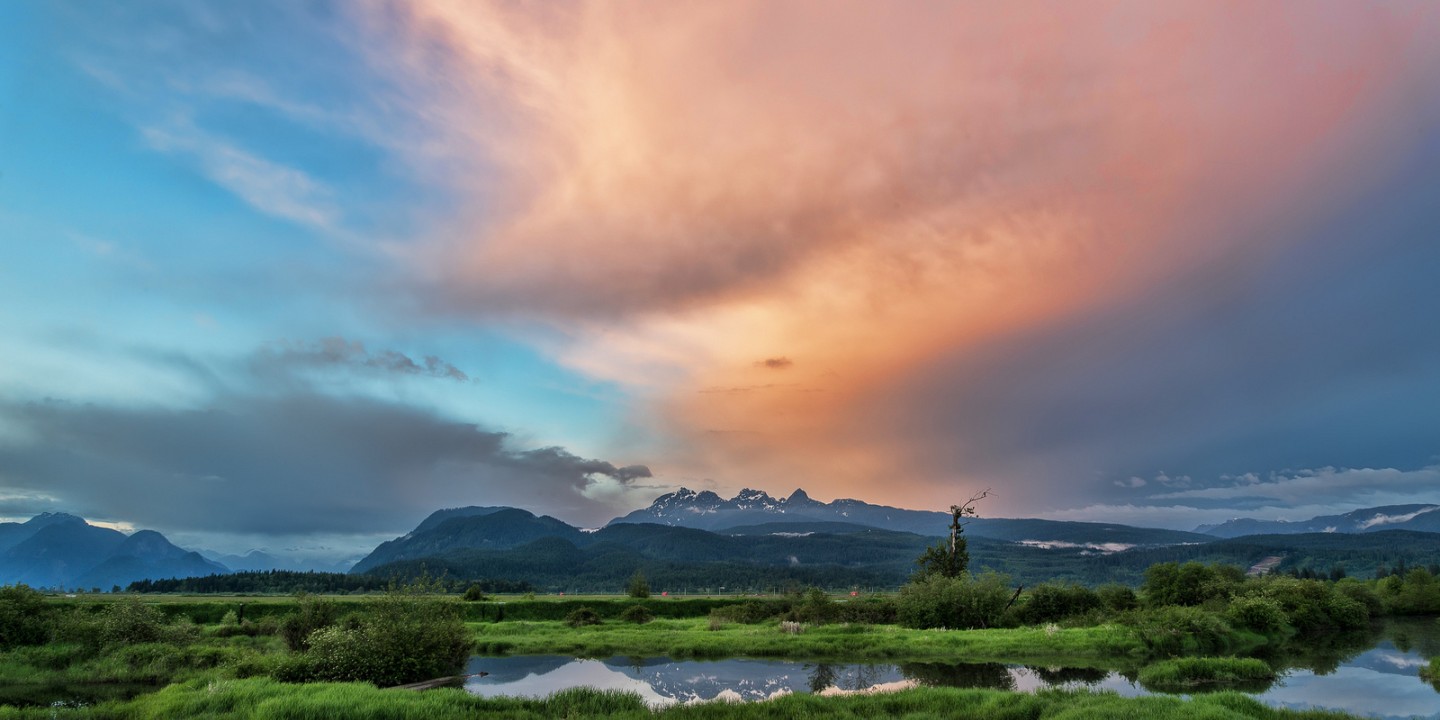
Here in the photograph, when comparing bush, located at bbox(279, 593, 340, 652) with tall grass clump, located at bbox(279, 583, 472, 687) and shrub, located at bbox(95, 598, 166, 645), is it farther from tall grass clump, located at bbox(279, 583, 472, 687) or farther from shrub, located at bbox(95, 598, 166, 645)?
tall grass clump, located at bbox(279, 583, 472, 687)

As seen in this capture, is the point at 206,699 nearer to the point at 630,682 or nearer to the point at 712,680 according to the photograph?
the point at 630,682

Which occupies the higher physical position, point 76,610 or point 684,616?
point 76,610

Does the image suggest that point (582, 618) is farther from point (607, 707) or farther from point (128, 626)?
point (607, 707)

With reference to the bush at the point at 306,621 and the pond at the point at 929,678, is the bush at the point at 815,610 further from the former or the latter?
the bush at the point at 306,621

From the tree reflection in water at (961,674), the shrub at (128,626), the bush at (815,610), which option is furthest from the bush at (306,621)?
the bush at (815,610)

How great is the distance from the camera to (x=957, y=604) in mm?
52562

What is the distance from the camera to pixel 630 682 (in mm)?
32625

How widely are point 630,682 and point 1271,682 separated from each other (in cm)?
2819

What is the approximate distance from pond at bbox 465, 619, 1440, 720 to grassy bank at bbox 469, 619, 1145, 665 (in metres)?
2.76

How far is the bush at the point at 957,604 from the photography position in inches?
2073

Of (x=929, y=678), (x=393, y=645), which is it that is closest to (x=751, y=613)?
(x=929, y=678)

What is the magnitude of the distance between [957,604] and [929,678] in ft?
74.0

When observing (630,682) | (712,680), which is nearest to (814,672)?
(712,680)

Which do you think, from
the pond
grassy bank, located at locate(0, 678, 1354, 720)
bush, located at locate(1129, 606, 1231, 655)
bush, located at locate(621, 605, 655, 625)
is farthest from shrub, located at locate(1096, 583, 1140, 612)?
bush, located at locate(621, 605, 655, 625)
